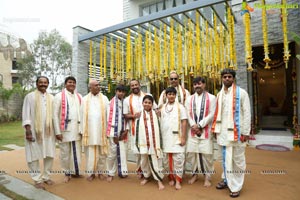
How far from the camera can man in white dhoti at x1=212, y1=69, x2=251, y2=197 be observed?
2.98 m

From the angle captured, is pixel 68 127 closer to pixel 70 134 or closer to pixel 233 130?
pixel 70 134

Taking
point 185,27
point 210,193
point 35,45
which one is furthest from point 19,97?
point 210,193

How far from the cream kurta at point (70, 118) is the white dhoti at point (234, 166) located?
250cm

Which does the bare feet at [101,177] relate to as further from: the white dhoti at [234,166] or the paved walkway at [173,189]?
the white dhoti at [234,166]

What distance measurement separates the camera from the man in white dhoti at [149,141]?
3.35 meters

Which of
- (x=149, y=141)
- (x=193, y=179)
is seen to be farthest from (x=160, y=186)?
(x=149, y=141)

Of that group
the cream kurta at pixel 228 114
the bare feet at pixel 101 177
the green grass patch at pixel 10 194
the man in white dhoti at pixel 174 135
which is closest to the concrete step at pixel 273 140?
the cream kurta at pixel 228 114

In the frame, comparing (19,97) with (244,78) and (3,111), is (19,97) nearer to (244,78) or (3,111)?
(3,111)

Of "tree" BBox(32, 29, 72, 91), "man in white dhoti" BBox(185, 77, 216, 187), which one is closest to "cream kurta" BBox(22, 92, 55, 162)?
"man in white dhoti" BBox(185, 77, 216, 187)

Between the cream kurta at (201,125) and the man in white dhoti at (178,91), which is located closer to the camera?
the cream kurta at (201,125)

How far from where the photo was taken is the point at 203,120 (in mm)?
3307

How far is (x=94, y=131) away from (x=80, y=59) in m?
4.72

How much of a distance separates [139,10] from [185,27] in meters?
5.11

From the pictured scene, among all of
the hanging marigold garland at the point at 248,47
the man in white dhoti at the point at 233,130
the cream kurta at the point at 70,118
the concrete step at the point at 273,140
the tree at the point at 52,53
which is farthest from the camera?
the tree at the point at 52,53
